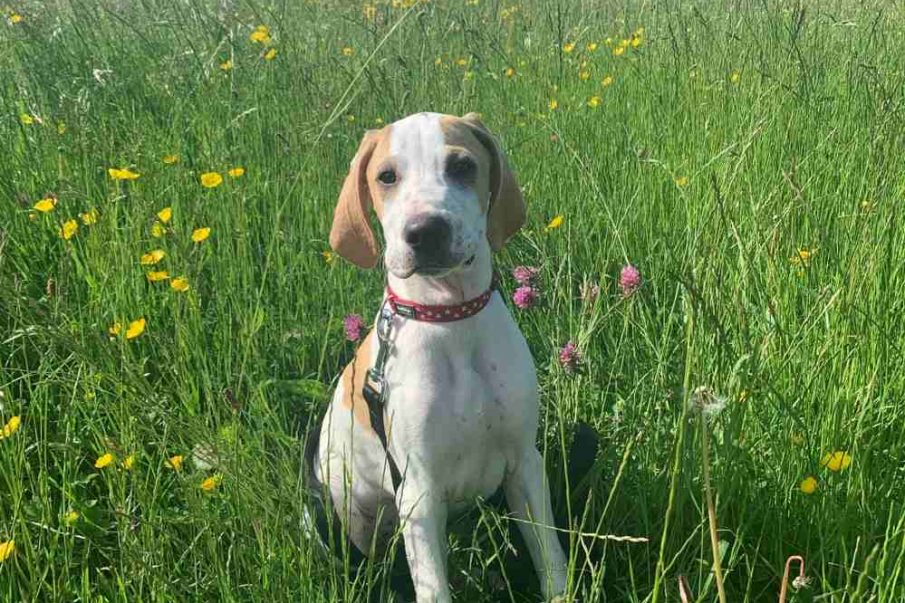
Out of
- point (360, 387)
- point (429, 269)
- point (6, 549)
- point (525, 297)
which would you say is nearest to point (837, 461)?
point (525, 297)

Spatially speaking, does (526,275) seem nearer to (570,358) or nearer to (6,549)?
(570,358)

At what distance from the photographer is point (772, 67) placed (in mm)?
3979

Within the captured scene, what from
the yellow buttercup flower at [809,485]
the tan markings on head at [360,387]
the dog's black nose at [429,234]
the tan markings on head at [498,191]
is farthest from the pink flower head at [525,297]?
the yellow buttercup flower at [809,485]

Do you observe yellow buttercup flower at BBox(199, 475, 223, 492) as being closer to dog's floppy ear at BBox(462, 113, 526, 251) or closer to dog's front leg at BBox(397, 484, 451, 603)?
dog's front leg at BBox(397, 484, 451, 603)

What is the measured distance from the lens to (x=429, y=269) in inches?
67.5

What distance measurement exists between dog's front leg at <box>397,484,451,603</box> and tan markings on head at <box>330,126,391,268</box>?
0.52 metres

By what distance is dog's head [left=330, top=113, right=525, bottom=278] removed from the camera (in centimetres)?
169

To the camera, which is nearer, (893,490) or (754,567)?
(754,567)

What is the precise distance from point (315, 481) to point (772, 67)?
10.0 ft

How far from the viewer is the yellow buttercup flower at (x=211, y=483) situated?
175 centimetres

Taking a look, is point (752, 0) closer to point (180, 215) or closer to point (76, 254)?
point (180, 215)

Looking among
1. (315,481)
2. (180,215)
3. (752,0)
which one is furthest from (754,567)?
(752,0)

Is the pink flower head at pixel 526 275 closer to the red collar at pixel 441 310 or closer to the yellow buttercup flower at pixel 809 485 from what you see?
the red collar at pixel 441 310

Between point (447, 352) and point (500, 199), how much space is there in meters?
0.38
